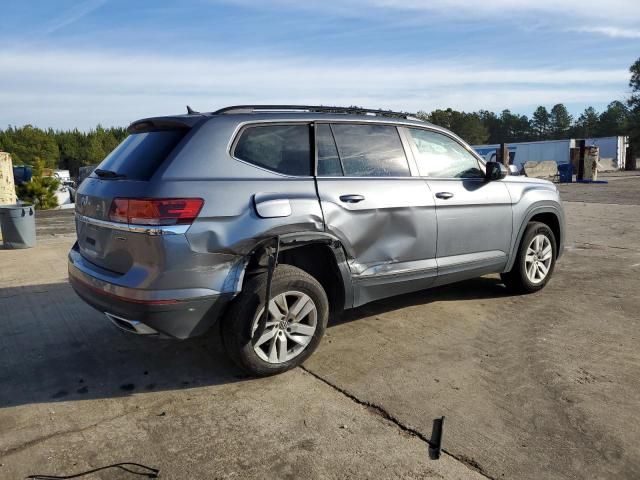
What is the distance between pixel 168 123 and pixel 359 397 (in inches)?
90.1

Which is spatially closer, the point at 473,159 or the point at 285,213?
the point at 285,213

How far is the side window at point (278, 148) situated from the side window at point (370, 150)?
344 millimetres

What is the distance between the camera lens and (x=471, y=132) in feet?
353

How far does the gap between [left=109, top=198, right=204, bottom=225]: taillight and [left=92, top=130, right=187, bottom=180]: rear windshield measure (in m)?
0.23

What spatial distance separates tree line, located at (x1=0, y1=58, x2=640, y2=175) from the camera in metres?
73.8

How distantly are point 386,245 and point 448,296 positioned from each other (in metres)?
1.75

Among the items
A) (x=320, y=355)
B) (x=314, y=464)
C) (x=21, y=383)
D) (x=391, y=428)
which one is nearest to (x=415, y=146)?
(x=320, y=355)

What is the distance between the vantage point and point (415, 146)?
4.77 m

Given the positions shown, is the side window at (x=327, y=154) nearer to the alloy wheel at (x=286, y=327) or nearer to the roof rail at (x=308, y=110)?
the roof rail at (x=308, y=110)

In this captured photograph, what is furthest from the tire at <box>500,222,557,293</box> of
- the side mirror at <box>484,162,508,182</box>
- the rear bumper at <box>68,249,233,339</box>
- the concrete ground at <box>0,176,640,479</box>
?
the rear bumper at <box>68,249,233,339</box>

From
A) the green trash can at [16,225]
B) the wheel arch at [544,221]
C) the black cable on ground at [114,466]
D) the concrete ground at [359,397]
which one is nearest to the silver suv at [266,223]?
the concrete ground at [359,397]

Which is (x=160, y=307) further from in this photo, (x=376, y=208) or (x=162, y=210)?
(x=376, y=208)

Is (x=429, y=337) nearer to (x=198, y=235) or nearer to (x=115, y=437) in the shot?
(x=198, y=235)

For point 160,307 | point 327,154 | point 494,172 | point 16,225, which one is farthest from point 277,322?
point 16,225
